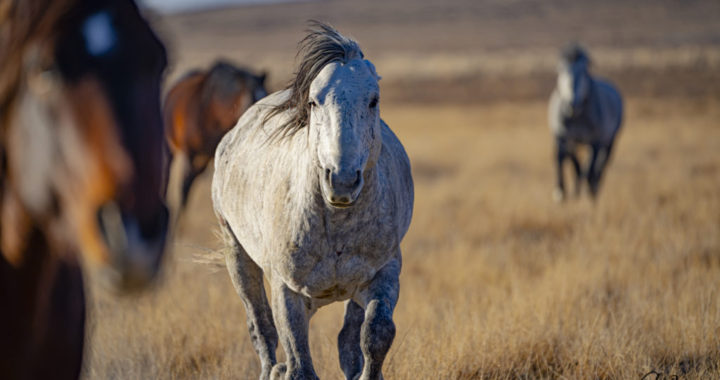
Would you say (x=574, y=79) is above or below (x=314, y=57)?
below

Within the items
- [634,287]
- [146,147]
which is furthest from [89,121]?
[634,287]

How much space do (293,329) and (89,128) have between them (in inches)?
75.5

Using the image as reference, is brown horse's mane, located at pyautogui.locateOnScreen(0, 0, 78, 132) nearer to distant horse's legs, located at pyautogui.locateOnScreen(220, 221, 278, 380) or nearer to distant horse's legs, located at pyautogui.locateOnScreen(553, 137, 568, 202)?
distant horse's legs, located at pyautogui.locateOnScreen(220, 221, 278, 380)

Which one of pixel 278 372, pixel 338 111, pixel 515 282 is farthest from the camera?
pixel 515 282

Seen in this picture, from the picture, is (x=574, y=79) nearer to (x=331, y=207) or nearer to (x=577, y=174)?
(x=577, y=174)

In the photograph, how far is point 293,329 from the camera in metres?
2.88

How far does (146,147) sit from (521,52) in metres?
70.7

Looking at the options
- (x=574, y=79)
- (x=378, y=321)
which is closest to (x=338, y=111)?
(x=378, y=321)

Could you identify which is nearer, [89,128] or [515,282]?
[89,128]

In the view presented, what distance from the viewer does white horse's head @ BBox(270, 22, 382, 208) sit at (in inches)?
96.6

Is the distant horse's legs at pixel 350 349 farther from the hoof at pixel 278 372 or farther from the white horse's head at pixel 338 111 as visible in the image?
the white horse's head at pixel 338 111

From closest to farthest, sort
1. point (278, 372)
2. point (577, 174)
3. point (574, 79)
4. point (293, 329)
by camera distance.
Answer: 1. point (293, 329)
2. point (278, 372)
3. point (574, 79)
4. point (577, 174)

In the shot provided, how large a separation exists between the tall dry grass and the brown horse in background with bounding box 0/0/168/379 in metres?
0.30

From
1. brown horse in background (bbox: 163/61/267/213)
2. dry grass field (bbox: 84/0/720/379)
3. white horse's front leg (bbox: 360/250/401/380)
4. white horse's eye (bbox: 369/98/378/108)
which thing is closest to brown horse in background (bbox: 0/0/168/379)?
dry grass field (bbox: 84/0/720/379)
